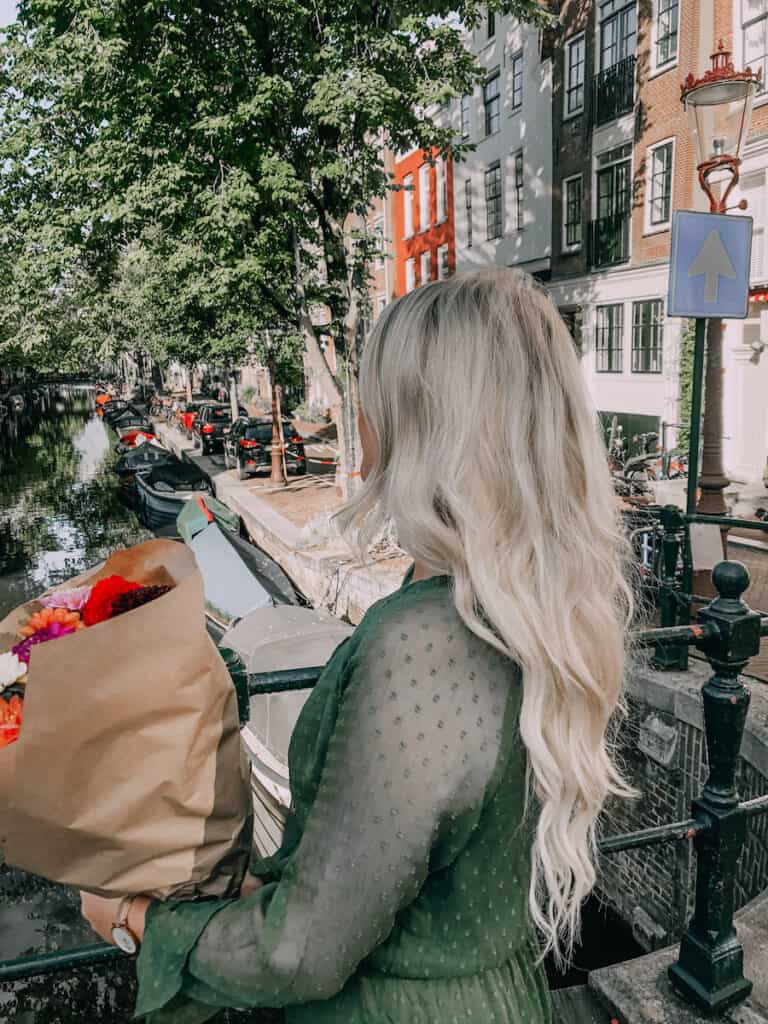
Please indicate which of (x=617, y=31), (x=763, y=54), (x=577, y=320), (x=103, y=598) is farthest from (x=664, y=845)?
(x=617, y=31)

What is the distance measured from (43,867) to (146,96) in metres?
11.4

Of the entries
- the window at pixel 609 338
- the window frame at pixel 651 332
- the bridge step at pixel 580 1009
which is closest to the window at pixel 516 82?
the window at pixel 609 338

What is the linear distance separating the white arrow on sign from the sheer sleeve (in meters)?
4.64

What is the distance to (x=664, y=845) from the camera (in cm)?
577

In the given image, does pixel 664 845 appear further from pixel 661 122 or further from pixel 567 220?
pixel 567 220

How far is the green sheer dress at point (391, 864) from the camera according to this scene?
38.0 inches

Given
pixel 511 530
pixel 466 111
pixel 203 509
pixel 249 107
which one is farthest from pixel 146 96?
pixel 466 111

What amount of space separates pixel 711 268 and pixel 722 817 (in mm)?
3950

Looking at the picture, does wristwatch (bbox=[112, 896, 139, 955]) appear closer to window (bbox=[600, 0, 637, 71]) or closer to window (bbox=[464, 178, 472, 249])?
window (bbox=[600, 0, 637, 71])

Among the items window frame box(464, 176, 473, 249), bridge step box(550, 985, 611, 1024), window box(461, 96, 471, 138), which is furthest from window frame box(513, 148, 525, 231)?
bridge step box(550, 985, 611, 1024)

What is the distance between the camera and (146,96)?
33.9 feet

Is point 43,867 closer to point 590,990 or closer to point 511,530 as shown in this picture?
point 511,530

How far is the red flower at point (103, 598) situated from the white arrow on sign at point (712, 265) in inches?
184

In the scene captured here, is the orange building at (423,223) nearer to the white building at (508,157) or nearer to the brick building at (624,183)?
the white building at (508,157)
